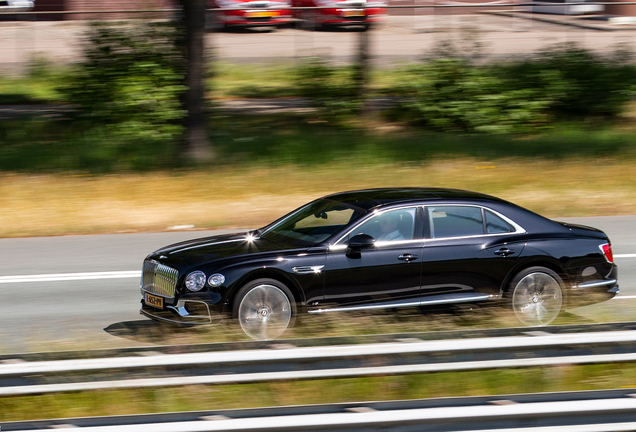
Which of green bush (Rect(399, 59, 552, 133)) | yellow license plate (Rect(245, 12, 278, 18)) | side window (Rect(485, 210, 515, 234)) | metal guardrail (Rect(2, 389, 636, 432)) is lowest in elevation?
metal guardrail (Rect(2, 389, 636, 432))

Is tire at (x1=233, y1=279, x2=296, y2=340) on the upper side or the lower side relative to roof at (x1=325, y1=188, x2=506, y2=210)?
lower

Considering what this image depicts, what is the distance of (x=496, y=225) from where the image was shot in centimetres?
789

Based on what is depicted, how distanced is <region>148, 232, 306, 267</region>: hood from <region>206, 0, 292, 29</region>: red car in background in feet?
52.6

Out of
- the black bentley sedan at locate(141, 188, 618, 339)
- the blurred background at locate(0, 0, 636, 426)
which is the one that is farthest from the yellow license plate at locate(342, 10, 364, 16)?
the black bentley sedan at locate(141, 188, 618, 339)

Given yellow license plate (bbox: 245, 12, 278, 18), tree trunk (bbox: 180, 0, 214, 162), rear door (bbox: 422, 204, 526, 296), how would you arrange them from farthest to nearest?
yellow license plate (bbox: 245, 12, 278, 18)
tree trunk (bbox: 180, 0, 214, 162)
rear door (bbox: 422, 204, 526, 296)

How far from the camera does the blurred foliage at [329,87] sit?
2073 centimetres

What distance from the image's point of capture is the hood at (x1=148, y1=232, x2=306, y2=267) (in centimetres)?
743

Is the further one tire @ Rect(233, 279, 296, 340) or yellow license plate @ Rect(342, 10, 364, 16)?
yellow license plate @ Rect(342, 10, 364, 16)

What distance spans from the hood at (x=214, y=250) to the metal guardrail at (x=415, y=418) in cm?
306

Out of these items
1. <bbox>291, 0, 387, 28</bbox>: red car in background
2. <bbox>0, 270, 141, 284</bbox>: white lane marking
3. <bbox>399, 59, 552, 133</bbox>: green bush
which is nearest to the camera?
<bbox>0, 270, 141, 284</bbox>: white lane marking

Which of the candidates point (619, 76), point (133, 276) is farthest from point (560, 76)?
point (133, 276)

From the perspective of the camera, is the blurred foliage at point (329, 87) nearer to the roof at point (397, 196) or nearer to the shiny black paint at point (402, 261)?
the roof at point (397, 196)

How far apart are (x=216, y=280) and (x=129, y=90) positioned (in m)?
13.1

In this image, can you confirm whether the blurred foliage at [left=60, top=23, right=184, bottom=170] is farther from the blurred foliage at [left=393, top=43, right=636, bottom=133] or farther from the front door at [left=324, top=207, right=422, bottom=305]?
the front door at [left=324, top=207, right=422, bottom=305]
